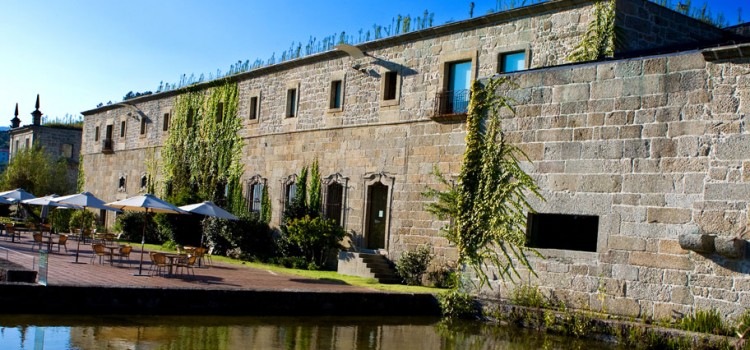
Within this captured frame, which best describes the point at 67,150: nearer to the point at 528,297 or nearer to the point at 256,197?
the point at 256,197

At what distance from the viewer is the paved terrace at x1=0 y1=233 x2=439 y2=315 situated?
39.5ft

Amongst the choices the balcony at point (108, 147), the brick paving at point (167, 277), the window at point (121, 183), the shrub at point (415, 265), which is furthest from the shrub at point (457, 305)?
the balcony at point (108, 147)

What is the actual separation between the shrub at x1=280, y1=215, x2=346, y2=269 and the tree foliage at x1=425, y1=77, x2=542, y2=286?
6983mm

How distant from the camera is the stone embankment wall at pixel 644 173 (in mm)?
11977

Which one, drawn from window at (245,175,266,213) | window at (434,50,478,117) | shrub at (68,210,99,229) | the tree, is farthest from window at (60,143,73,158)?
window at (434,50,478,117)

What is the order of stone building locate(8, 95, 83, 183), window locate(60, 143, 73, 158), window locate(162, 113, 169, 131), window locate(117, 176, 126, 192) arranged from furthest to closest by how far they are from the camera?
window locate(60, 143, 73, 158) → stone building locate(8, 95, 83, 183) → window locate(117, 176, 126, 192) → window locate(162, 113, 169, 131)

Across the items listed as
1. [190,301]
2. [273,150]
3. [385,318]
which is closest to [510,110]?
[385,318]

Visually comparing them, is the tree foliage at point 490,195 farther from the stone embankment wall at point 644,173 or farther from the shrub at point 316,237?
the shrub at point 316,237

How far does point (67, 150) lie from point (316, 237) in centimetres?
3748

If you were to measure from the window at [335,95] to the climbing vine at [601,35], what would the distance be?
30.0ft

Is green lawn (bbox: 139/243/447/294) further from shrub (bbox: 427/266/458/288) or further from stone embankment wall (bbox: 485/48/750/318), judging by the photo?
stone embankment wall (bbox: 485/48/750/318)

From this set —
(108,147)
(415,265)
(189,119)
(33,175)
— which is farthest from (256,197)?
(33,175)

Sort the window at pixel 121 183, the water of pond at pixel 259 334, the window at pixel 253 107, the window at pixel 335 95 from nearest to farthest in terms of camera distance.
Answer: the water of pond at pixel 259 334
the window at pixel 335 95
the window at pixel 253 107
the window at pixel 121 183

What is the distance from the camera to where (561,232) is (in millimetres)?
14648
